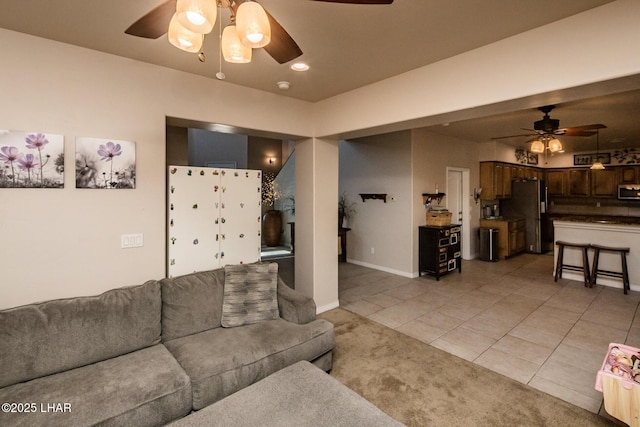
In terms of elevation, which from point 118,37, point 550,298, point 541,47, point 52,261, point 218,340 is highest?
point 118,37

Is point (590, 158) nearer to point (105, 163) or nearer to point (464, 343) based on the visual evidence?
point (464, 343)

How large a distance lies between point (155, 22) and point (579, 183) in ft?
34.1

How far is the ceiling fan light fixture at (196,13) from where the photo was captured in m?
1.15

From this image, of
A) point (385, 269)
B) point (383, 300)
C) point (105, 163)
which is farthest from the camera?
point (385, 269)

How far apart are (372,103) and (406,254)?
3.33m

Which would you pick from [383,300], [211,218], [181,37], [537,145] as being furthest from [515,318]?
[181,37]

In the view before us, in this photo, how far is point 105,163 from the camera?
8.74 feet

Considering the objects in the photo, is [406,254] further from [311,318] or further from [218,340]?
[218,340]

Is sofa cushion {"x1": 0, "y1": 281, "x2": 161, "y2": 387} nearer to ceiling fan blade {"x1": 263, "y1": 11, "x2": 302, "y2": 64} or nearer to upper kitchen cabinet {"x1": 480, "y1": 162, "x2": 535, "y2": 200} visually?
ceiling fan blade {"x1": 263, "y1": 11, "x2": 302, "y2": 64}

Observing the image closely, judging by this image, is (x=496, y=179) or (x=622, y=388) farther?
(x=496, y=179)

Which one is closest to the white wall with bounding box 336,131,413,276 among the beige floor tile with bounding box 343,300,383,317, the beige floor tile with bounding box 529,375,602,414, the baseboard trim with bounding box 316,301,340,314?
the beige floor tile with bounding box 343,300,383,317

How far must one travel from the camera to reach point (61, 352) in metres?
1.97

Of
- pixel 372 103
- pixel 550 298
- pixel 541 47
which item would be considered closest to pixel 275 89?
pixel 372 103

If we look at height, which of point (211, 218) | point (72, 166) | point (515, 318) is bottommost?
point (515, 318)
